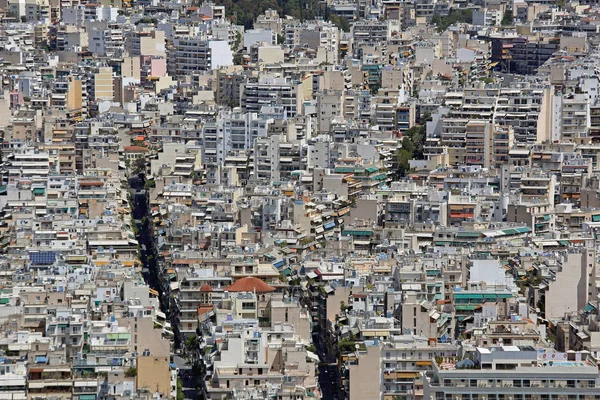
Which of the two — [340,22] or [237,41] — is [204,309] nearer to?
[237,41]

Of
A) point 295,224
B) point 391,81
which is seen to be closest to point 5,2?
point 391,81

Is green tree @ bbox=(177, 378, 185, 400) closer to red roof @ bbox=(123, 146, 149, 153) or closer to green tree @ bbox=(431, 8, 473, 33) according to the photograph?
red roof @ bbox=(123, 146, 149, 153)

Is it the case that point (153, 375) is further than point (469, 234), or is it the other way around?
point (469, 234)

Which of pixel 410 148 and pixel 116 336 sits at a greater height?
pixel 410 148

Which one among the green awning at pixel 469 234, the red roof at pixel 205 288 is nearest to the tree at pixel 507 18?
the green awning at pixel 469 234

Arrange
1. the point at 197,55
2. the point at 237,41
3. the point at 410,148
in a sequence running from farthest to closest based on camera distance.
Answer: the point at 237,41, the point at 197,55, the point at 410,148

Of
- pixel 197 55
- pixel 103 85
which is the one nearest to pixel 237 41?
pixel 197 55

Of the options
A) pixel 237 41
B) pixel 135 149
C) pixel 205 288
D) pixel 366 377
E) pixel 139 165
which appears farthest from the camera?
pixel 237 41

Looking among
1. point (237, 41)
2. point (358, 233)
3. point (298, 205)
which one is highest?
point (237, 41)

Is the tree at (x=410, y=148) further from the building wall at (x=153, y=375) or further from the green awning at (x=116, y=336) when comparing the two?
the building wall at (x=153, y=375)
